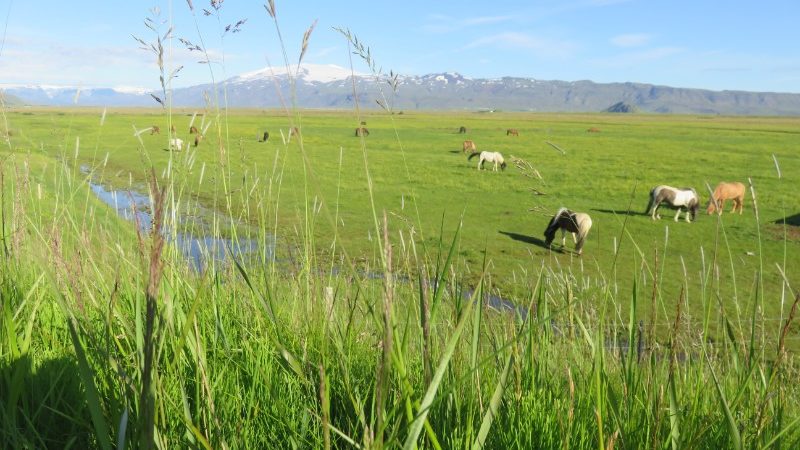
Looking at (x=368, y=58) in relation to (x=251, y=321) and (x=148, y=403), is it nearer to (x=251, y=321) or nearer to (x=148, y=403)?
(x=148, y=403)

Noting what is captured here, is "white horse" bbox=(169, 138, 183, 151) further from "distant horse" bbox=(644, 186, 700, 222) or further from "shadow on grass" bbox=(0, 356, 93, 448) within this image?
"distant horse" bbox=(644, 186, 700, 222)

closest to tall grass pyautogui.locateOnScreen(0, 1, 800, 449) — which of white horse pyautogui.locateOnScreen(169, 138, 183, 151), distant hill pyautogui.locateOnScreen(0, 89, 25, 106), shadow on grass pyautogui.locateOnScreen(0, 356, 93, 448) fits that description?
shadow on grass pyautogui.locateOnScreen(0, 356, 93, 448)

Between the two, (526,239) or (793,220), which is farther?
(793,220)

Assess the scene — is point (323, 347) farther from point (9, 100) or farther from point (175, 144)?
point (9, 100)

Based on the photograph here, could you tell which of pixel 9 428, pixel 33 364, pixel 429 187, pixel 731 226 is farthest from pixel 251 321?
pixel 429 187

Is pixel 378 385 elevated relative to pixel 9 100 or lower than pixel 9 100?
lower

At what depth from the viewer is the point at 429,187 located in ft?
81.8

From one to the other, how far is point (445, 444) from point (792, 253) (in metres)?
17.4

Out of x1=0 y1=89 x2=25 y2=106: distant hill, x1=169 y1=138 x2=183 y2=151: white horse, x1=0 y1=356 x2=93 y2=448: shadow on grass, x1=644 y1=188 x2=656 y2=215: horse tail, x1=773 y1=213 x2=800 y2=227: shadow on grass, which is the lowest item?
x1=773 y1=213 x2=800 y2=227: shadow on grass

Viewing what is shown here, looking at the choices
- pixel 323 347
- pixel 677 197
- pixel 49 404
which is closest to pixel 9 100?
pixel 49 404

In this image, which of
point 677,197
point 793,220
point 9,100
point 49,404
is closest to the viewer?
point 49,404

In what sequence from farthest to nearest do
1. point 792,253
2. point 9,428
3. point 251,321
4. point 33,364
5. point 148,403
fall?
point 792,253, point 251,321, point 33,364, point 9,428, point 148,403

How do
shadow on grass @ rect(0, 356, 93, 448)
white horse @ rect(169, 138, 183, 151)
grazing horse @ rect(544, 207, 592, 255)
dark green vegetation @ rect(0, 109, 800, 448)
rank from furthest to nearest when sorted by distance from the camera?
grazing horse @ rect(544, 207, 592, 255) < white horse @ rect(169, 138, 183, 151) < shadow on grass @ rect(0, 356, 93, 448) < dark green vegetation @ rect(0, 109, 800, 448)

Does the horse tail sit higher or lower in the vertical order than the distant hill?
lower
